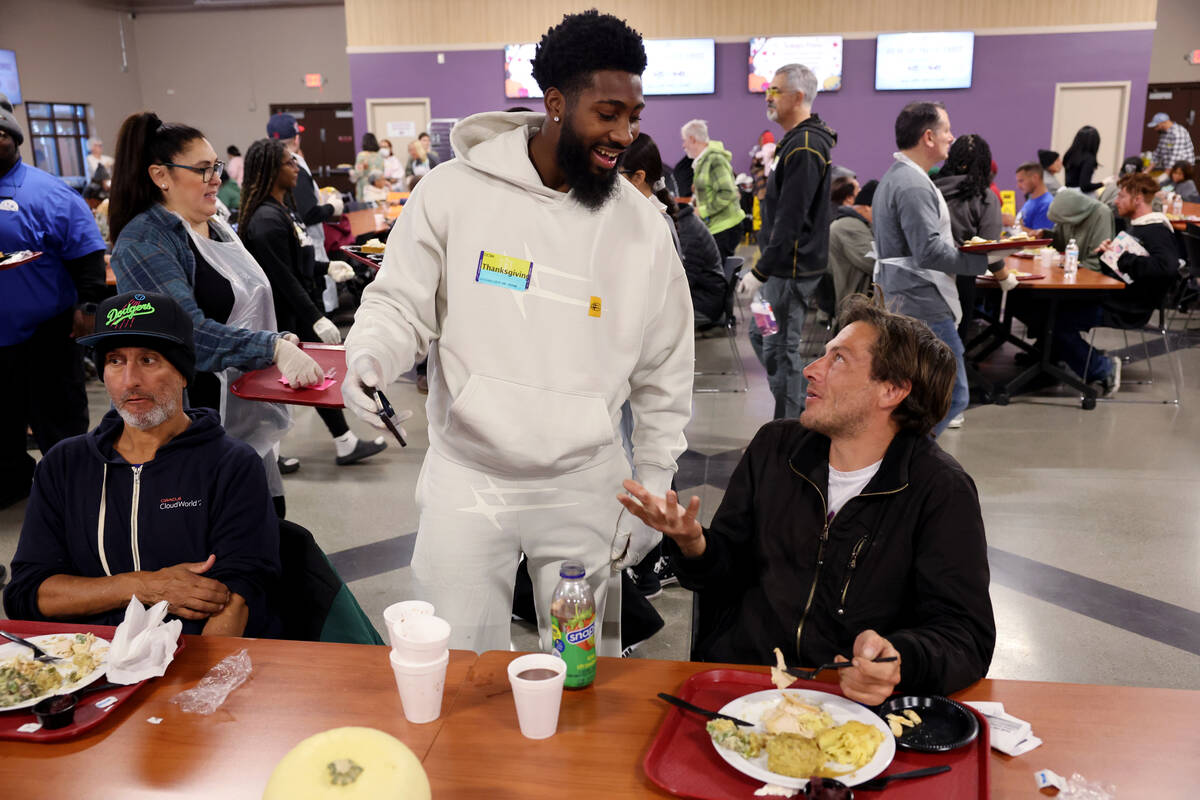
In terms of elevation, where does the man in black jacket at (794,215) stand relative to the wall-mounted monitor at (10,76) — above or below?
below

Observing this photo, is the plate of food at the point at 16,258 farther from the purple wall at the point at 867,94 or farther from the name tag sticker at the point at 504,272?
the purple wall at the point at 867,94

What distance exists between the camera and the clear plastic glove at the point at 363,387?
170 centimetres

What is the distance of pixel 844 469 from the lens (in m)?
1.91

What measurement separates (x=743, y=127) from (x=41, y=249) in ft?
39.7

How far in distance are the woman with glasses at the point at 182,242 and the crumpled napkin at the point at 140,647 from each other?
1.31 meters

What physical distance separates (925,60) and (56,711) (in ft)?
47.8

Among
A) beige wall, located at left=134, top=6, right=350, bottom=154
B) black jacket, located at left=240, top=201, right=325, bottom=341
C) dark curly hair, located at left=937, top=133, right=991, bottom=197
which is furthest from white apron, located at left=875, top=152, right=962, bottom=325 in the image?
beige wall, located at left=134, top=6, right=350, bottom=154

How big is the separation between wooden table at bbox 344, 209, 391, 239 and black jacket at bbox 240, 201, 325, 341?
381 centimetres

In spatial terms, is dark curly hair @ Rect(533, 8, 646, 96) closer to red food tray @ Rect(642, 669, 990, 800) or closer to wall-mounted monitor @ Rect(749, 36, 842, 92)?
red food tray @ Rect(642, 669, 990, 800)

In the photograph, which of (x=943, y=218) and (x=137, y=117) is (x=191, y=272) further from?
(x=943, y=218)

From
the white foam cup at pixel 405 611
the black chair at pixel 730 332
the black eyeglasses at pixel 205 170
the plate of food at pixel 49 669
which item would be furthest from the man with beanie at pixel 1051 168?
the plate of food at pixel 49 669

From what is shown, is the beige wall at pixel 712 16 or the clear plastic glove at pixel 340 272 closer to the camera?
the clear plastic glove at pixel 340 272

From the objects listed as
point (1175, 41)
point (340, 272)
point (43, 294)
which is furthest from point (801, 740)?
point (1175, 41)

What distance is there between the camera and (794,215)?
177 inches
